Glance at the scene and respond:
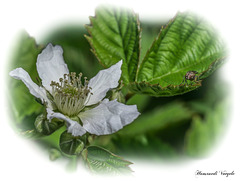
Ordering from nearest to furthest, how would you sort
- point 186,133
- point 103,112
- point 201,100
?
1. point 103,112
2. point 186,133
3. point 201,100

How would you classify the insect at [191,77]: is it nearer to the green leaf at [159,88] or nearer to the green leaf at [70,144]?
the green leaf at [159,88]

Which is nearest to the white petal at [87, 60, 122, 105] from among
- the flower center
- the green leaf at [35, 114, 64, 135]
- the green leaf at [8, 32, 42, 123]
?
the flower center

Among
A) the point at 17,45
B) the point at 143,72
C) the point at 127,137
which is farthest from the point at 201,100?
the point at 17,45

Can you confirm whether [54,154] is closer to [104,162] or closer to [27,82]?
[104,162]

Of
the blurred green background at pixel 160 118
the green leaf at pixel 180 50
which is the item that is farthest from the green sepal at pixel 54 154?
the green leaf at pixel 180 50

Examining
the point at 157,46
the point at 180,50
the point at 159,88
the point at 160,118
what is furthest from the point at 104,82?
the point at 160,118

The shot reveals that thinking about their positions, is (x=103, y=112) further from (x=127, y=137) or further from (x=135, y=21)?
(x=127, y=137)
